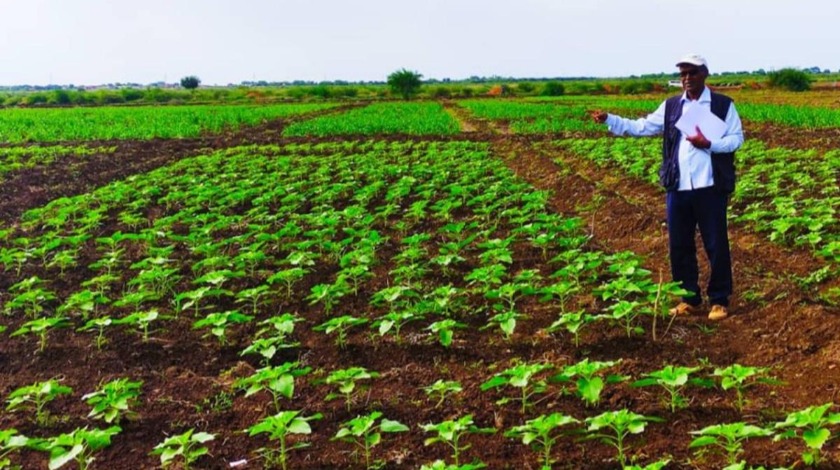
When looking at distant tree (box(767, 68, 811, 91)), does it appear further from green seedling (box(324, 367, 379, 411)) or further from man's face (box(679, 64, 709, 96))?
green seedling (box(324, 367, 379, 411))

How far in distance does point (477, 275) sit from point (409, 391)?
63.4 inches

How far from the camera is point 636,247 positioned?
805 centimetres

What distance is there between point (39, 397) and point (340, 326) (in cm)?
205

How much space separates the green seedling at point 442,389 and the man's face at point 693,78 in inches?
110

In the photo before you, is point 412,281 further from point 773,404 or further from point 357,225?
point 773,404

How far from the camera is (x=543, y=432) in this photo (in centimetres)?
326

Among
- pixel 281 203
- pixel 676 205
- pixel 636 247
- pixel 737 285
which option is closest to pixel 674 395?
pixel 676 205

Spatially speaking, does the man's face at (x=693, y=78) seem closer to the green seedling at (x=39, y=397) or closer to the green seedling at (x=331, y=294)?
the green seedling at (x=331, y=294)

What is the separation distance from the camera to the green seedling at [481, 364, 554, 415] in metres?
3.75

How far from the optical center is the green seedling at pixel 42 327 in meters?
5.36

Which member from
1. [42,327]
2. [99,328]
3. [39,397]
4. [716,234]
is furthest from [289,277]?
[716,234]

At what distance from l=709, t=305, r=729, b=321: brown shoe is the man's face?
1.62 m

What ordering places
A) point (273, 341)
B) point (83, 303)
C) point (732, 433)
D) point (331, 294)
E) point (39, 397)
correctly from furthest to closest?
point (331, 294) → point (83, 303) → point (273, 341) → point (39, 397) → point (732, 433)

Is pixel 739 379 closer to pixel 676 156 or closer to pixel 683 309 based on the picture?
pixel 683 309
